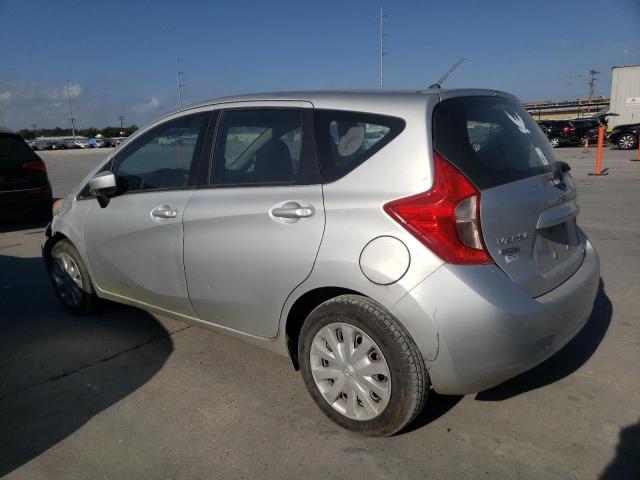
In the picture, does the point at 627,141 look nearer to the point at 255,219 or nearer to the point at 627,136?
the point at 627,136

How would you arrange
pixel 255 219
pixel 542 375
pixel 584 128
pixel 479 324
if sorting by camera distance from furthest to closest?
pixel 584 128 < pixel 542 375 < pixel 255 219 < pixel 479 324

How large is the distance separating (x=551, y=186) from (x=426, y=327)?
114cm

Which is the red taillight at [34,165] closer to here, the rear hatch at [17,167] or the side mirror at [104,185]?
the rear hatch at [17,167]

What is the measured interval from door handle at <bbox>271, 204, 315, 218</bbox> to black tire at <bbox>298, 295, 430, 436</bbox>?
45 centimetres

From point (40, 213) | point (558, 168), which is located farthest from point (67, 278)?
point (40, 213)

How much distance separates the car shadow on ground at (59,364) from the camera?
2.82m

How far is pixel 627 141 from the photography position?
2289 centimetres

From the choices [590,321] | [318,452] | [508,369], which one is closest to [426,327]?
[508,369]

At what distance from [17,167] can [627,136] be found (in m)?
23.7

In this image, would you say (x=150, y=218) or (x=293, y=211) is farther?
(x=150, y=218)

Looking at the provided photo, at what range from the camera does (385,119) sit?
2.52 m

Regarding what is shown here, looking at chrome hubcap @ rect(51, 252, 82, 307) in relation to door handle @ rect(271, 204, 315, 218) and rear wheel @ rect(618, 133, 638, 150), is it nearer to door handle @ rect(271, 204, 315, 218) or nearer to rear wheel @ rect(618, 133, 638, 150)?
door handle @ rect(271, 204, 315, 218)

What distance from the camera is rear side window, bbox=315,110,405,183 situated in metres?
2.50

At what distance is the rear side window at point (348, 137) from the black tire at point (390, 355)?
653 millimetres
